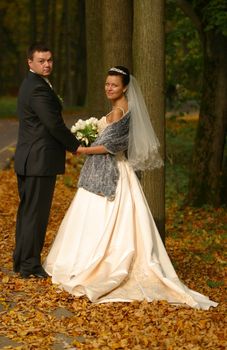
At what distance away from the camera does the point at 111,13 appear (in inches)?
400

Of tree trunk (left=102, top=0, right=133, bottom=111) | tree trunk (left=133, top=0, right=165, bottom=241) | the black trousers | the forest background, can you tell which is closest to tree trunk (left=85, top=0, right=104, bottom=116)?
the forest background

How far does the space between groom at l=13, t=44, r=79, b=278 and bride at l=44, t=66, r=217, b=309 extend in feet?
0.79

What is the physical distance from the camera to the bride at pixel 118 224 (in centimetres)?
784

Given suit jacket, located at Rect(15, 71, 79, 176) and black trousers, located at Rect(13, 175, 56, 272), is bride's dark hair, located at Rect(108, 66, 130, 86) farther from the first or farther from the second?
black trousers, located at Rect(13, 175, 56, 272)

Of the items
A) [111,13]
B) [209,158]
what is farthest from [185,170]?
[111,13]

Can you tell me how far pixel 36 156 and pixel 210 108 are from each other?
848 centimetres

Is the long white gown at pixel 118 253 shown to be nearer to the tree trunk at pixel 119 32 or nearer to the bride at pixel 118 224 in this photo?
the bride at pixel 118 224

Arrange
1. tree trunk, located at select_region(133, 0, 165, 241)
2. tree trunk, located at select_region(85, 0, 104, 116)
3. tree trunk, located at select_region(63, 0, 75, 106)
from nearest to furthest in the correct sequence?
tree trunk, located at select_region(133, 0, 165, 241) → tree trunk, located at select_region(85, 0, 104, 116) → tree trunk, located at select_region(63, 0, 75, 106)

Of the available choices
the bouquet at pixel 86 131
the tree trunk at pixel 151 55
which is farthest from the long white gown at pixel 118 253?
the tree trunk at pixel 151 55

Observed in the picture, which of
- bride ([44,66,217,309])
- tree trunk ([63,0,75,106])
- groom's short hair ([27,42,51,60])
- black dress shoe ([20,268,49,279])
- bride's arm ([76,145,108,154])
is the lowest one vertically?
black dress shoe ([20,268,49,279])

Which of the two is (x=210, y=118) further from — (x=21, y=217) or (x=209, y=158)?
(x=21, y=217)

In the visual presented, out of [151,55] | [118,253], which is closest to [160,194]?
[151,55]

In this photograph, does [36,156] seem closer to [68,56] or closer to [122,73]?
[122,73]

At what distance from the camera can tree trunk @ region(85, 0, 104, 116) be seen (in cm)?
1315
